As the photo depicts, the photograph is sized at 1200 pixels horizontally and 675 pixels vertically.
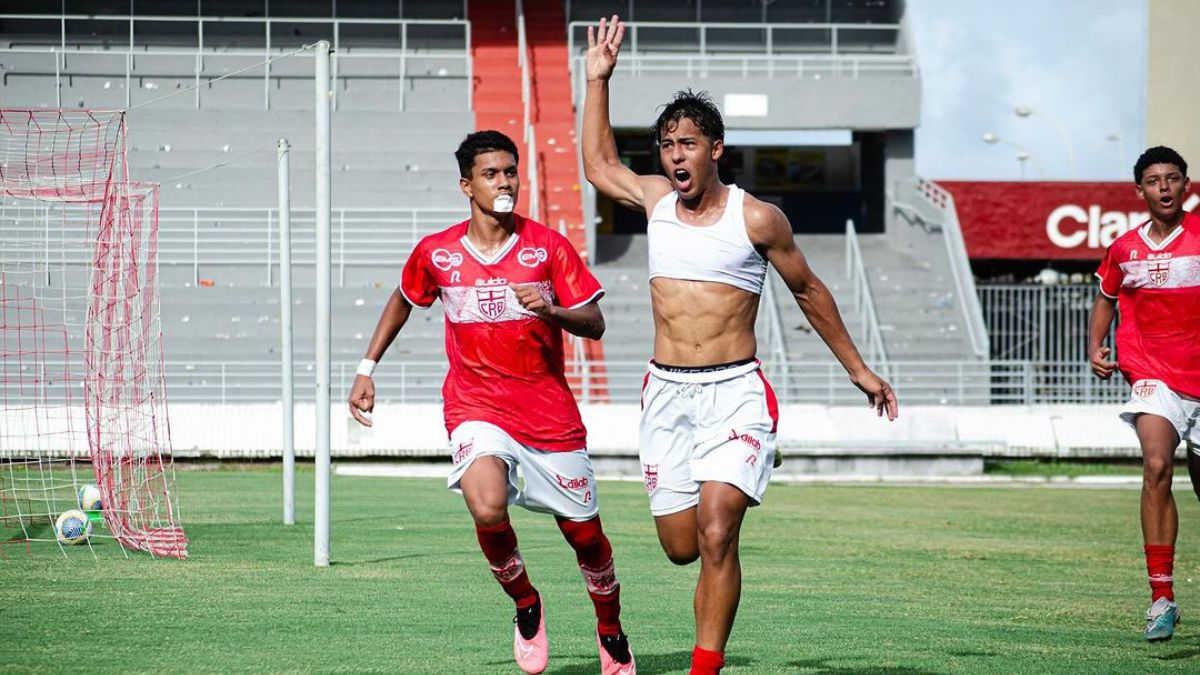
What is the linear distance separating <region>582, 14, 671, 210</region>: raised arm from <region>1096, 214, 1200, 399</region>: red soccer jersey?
12.3ft

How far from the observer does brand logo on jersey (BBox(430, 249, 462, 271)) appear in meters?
8.05

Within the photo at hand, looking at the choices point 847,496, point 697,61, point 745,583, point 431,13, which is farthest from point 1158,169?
point 431,13

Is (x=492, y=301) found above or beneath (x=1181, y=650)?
above

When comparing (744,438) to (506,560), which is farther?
(506,560)

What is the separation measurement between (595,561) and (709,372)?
1284 mm

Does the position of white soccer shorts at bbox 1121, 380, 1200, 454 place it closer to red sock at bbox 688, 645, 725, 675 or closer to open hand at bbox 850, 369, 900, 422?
open hand at bbox 850, 369, 900, 422

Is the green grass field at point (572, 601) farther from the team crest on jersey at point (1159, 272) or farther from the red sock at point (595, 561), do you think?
the team crest on jersey at point (1159, 272)

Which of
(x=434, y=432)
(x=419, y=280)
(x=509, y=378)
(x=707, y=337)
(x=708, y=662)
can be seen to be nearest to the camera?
(x=708, y=662)

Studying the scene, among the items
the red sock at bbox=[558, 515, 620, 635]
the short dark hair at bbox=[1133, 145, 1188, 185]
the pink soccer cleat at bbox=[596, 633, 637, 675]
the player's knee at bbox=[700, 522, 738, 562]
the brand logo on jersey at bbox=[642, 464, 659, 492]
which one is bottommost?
the pink soccer cleat at bbox=[596, 633, 637, 675]

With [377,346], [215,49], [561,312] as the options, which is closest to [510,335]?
[561,312]

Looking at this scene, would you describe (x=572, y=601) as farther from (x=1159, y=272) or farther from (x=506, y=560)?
(x=1159, y=272)

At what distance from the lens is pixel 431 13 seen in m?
41.5

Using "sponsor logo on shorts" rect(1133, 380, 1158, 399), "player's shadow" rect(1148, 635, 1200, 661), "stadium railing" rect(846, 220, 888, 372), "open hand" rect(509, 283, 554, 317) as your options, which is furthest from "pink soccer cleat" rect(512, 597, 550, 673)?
"stadium railing" rect(846, 220, 888, 372)

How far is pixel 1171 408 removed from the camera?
984cm
